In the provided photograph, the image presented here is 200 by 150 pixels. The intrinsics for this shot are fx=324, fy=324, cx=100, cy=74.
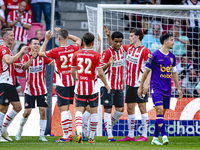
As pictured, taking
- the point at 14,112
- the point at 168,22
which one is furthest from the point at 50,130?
the point at 168,22

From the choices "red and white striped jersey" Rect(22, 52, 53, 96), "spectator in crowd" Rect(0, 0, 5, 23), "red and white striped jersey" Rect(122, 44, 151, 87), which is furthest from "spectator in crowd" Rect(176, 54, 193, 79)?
"spectator in crowd" Rect(0, 0, 5, 23)

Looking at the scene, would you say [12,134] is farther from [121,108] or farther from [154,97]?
[154,97]

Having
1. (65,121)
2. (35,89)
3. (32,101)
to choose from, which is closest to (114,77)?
(65,121)

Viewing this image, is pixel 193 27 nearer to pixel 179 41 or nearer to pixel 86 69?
pixel 179 41

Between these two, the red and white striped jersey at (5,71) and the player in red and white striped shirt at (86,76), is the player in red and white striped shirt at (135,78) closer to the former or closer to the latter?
the player in red and white striped shirt at (86,76)

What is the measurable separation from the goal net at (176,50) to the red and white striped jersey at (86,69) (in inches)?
94.5

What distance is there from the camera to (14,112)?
666 centimetres

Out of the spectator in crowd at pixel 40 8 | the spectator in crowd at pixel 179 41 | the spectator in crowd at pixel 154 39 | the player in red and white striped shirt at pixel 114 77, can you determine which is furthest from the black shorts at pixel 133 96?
the spectator in crowd at pixel 40 8

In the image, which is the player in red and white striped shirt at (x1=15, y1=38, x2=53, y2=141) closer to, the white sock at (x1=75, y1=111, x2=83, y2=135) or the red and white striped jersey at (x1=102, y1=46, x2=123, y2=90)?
the red and white striped jersey at (x1=102, y1=46, x2=123, y2=90)

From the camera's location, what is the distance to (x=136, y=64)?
21.3 feet

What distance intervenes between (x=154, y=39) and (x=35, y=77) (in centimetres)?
402

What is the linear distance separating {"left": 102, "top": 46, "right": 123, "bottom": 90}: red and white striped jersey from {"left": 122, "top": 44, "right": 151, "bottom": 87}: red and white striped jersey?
20cm

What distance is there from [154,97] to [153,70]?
49 centimetres

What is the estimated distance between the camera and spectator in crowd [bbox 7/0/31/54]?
10.1 m
